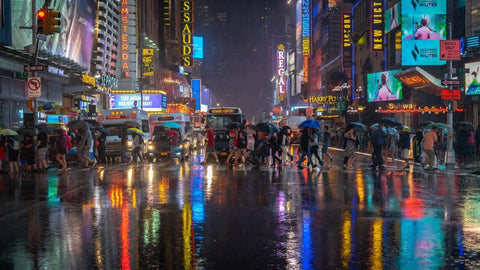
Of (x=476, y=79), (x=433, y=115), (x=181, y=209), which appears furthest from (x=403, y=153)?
(x=433, y=115)

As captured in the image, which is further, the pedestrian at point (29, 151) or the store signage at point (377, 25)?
the store signage at point (377, 25)

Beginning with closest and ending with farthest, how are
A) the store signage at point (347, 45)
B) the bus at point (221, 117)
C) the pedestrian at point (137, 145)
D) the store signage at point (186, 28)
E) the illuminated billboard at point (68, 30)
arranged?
1. the pedestrian at point (137, 145)
2. the illuminated billboard at point (68, 30)
3. the bus at point (221, 117)
4. the store signage at point (347, 45)
5. the store signage at point (186, 28)

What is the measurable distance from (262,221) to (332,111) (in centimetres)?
6530

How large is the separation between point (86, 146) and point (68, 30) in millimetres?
21323

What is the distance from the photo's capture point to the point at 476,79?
38812 mm

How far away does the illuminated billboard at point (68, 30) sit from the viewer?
106 feet

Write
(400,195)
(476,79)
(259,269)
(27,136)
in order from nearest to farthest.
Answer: (259,269)
(400,195)
(27,136)
(476,79)

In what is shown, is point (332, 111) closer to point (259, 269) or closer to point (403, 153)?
point (403, 153)

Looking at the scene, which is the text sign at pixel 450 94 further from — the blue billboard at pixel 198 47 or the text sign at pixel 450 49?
the blue billboard at pixel 198 47

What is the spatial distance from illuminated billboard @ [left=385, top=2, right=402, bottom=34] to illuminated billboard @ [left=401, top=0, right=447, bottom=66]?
1.18 metres

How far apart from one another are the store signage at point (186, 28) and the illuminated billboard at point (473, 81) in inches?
2319

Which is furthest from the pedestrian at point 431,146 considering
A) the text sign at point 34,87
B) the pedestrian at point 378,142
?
the text sign at point 34,87

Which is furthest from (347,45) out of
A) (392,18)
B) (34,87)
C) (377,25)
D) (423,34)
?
(34,87)

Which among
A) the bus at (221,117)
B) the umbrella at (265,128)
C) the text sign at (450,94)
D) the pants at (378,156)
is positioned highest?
the text sign at (450,94)
